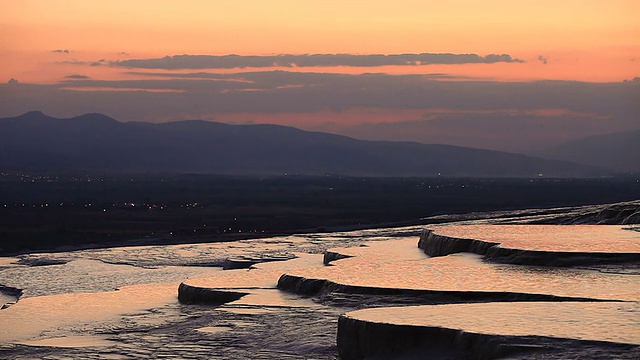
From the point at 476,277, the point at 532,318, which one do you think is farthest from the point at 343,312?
the point at 532,318

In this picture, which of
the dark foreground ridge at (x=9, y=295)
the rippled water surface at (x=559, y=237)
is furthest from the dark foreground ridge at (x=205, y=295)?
the dark foreground ridge at (x=9, y=295)

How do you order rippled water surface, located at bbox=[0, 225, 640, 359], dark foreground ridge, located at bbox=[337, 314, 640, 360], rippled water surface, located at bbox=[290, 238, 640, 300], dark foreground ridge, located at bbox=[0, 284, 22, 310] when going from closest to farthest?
dark foreground ridge, located at bbox=[337, 314, 640, 360] < rippled water surface, located at bbox=[0, 225, 640, 359] < rippled water surface, located at bbox=[290, 238, 640, 300] < dark foreground ridge, located at bbox=[0, 284, 22, 310]

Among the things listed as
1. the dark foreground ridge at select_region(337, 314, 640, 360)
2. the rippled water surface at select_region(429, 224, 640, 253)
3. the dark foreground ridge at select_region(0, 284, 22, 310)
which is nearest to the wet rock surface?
the dark foreground ridge at select_region(337, 314, 640, 360)

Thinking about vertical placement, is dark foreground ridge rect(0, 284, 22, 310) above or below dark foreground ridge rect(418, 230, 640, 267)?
below

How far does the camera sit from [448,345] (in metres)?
8.67

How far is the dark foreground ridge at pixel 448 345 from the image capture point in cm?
784

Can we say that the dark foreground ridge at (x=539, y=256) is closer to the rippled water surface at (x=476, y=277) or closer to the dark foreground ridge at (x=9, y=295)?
the rippled water surface at (x=476, y=277)

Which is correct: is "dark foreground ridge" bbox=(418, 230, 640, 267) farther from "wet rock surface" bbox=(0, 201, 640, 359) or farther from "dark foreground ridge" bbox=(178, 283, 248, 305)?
"dark foreground ridge" bbox=(178, 283, 248, 305)

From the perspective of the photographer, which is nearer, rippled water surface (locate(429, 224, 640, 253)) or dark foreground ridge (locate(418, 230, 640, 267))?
dark foreground ridge (locate(418, 230, 640, 267))

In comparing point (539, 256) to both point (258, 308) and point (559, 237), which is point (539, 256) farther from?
point (258, 308)

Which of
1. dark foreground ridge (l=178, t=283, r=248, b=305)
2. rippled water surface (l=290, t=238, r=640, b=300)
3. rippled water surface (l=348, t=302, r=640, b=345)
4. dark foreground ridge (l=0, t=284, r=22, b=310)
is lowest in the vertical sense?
dark foreground ridge (l=0, t=284, r=22, b=310)

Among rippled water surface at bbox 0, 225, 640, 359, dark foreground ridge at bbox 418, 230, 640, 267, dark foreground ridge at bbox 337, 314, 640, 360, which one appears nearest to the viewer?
dark foreground ridge at bbox 337, 314, 640, 360

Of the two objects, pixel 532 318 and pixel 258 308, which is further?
pixel 258 308

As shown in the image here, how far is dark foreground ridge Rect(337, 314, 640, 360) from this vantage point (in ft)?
25.7
